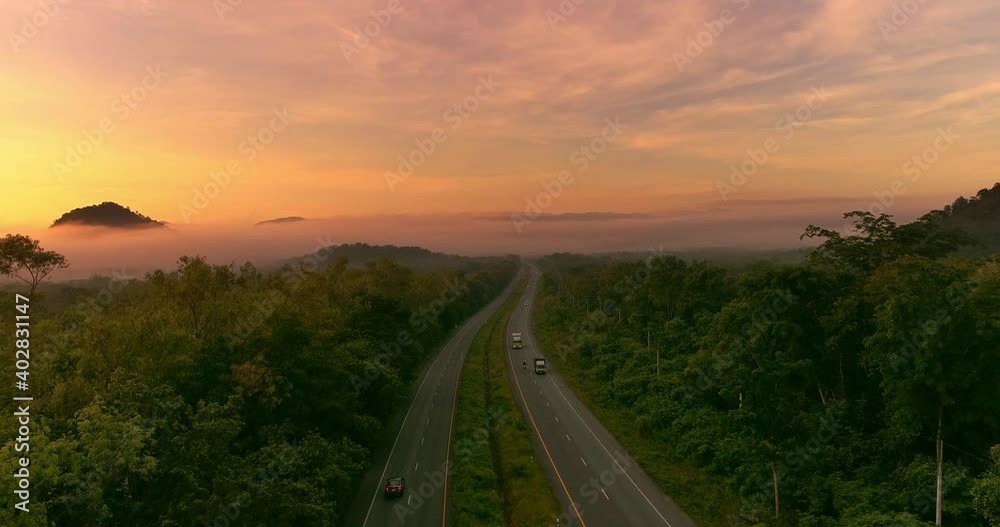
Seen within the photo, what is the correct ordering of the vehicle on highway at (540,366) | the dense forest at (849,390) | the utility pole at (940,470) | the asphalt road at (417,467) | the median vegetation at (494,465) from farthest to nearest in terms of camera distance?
the vehicle on highway at (540,366)
the asphalt road at (417,467)
the median vegetation at (494,465)
the dense forest at (849,390)
the utility pole at (940,470)

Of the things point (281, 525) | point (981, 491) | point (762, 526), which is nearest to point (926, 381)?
point (981, 491)

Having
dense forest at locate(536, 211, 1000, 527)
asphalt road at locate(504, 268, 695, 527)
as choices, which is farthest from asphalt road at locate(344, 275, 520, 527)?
dense forest at locate(536, 211, 1000, 527)

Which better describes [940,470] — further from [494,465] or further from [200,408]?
[200,408]

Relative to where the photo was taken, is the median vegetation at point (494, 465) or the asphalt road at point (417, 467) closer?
the median vegetation at point (494, 465)

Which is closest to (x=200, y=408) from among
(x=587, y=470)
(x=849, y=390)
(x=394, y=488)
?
(x=394, y=488)

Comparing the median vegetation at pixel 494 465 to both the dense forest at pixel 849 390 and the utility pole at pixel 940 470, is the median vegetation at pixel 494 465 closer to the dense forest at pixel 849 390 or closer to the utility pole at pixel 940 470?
the dense forest at pixel 849 390

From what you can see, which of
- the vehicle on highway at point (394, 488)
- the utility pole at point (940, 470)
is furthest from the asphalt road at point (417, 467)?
the utility pole at point (940, 470)
